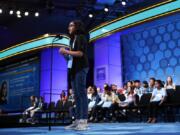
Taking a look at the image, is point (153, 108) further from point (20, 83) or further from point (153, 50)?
point (20, 83)

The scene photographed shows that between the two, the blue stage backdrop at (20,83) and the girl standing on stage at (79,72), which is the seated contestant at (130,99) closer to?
the girl standing on stage at (79,72)

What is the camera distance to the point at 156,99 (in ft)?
22.9

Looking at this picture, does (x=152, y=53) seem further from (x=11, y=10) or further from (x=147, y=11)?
(x=11, y=10)

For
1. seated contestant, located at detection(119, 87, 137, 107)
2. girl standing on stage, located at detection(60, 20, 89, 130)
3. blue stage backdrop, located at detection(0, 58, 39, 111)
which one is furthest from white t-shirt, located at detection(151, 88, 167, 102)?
blue stage backdrop, located at detection(0, 58, 39, 111)

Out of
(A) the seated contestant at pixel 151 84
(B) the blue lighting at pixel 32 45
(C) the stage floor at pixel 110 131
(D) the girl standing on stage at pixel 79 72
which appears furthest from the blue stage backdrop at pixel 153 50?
(D) the girl standing on stage at pixel 79 72

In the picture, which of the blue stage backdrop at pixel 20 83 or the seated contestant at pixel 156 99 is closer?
the seated contestant at pixel 156 99

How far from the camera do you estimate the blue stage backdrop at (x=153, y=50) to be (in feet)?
31.0

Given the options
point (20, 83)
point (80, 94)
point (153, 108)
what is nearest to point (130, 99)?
point (153, 108)

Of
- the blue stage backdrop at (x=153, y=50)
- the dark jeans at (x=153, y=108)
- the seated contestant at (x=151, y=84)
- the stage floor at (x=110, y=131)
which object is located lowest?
the stage floor at (x=110, y=131)

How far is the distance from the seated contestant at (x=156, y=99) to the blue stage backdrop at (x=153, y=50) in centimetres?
235

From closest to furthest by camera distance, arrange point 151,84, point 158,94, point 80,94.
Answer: point 80,94 < point 158,94 < point 151,84

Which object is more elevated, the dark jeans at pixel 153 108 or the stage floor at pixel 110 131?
the dark jeans at pixel 153 108

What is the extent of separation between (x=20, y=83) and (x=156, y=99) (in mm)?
7140

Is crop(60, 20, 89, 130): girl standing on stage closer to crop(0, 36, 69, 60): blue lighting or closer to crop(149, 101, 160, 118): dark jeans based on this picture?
crop(149, 101, 160, 118): dark jeans
